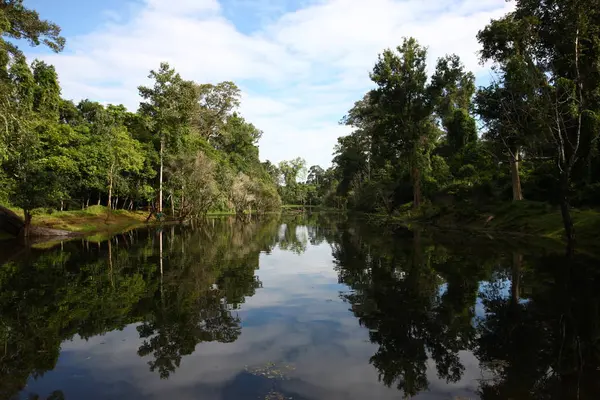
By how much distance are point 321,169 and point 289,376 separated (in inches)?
6773

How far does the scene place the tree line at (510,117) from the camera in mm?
21281

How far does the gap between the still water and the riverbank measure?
30.6ft

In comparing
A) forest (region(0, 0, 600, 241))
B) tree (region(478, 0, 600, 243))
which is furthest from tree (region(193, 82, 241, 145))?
tree (region(478, 0, 600, 243))

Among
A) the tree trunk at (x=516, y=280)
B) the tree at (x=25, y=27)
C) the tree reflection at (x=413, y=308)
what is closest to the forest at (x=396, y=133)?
the tree at (x=25, y=27)

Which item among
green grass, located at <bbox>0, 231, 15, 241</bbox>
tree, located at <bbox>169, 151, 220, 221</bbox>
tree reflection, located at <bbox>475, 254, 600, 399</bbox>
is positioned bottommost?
green grass, located at <bbox>0, 231, 15, 241</bbox>

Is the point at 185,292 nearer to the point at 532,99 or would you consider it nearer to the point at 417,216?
the point at 532,99

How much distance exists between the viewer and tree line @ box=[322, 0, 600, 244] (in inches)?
838

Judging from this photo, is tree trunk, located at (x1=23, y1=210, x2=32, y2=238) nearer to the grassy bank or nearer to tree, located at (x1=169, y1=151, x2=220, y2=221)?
the grassy bank

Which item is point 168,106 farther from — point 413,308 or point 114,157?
point 413,308

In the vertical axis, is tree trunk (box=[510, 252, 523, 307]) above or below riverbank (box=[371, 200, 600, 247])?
below

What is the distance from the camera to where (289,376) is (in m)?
5.86

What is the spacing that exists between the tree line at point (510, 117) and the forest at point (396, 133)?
12 cm

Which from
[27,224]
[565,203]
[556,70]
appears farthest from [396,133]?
[27,224]

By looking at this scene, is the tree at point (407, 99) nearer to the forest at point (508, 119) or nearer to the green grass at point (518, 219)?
the forest at point (508, 119)
